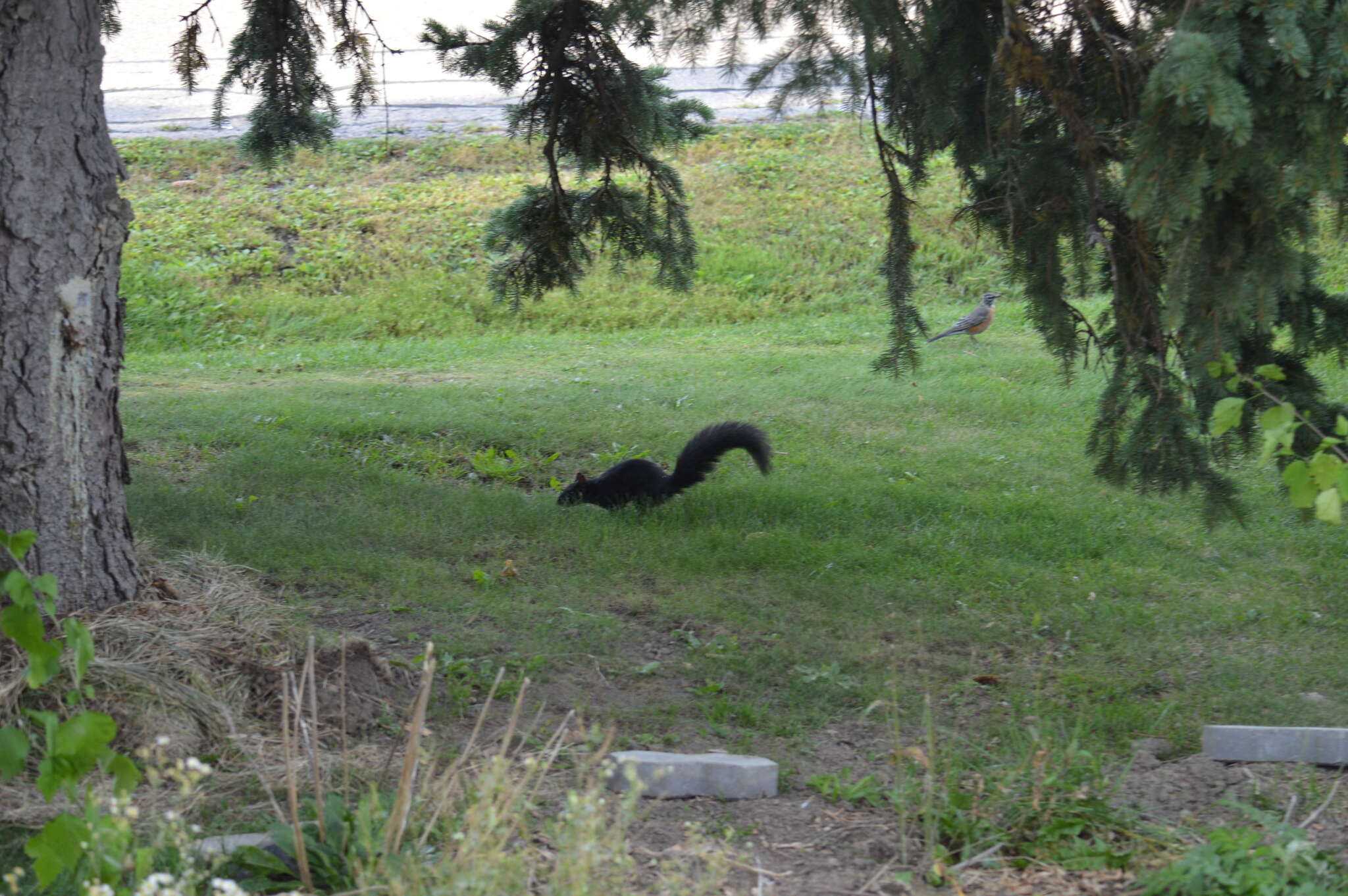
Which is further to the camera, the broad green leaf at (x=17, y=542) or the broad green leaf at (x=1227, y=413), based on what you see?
the broad green leaf at (x=1227, y=413)

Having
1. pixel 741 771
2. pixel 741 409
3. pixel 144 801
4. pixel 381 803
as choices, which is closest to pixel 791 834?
pixel 741 771

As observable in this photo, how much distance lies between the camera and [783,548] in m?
6.57

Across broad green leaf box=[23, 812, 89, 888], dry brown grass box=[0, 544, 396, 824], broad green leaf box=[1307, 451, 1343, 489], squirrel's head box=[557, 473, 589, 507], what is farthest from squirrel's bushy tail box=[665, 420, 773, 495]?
broad green leaf box=[23, 812, 89, 888]

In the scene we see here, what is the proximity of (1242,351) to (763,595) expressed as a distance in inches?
102

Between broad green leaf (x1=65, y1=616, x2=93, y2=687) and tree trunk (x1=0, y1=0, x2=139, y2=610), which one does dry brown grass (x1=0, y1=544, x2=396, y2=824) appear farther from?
broad green leaf (x1=65, y1=616, x2=93, y2=687)

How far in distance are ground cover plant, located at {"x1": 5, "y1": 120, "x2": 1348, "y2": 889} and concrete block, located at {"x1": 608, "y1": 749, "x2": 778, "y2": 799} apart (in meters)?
0.23

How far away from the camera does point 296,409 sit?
10.1 m

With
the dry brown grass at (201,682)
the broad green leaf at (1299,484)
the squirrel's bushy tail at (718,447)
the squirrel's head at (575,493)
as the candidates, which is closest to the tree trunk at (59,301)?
the dry brown grass at (201,682)

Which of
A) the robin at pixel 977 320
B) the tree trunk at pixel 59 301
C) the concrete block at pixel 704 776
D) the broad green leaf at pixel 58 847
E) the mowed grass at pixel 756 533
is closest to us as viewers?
the broad green leaf at pixel 58 847

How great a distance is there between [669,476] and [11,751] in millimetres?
5589

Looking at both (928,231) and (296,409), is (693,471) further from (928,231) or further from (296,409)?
(928,231)

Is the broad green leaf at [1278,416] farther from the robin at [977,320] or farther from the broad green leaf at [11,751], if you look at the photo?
the robin at [977,320]

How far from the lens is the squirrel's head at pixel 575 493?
7.46 m

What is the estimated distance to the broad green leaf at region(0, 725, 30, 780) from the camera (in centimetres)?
209
